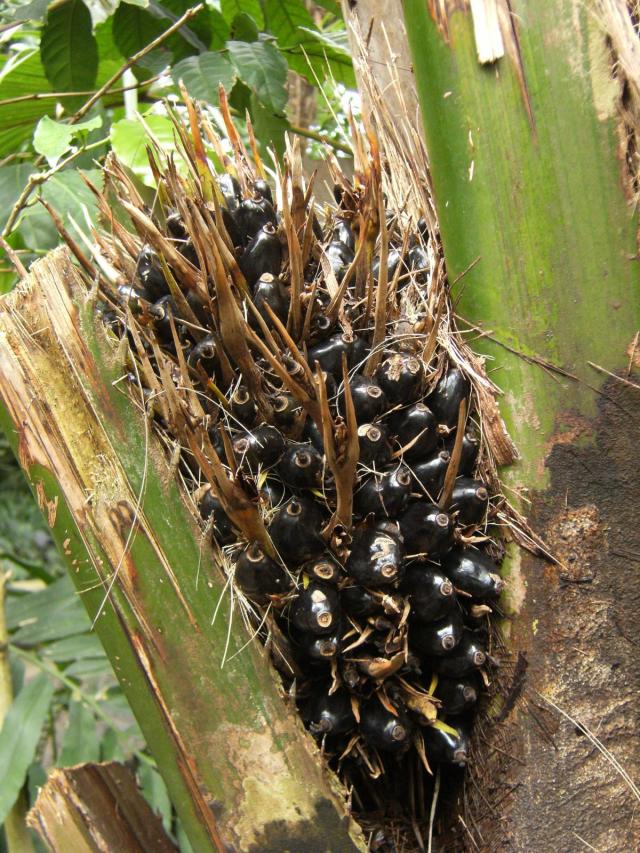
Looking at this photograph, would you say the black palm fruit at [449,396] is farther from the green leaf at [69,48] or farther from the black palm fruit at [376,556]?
the green leaf at [69,48]

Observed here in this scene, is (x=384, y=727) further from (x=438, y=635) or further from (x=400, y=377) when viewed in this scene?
(x=400, y=377)

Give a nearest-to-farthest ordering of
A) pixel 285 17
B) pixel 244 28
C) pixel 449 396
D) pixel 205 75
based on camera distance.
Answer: pixel 449 396 → pixel 205 75 → pixel 244 28 → pixel 285 17

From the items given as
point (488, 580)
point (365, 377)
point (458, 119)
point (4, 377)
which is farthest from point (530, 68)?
point (4, 377)

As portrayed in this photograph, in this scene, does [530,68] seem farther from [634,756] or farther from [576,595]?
[634,756]

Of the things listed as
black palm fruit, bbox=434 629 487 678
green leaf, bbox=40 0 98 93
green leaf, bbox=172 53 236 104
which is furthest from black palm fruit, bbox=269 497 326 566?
green leaf, bbox=40 0 98 93

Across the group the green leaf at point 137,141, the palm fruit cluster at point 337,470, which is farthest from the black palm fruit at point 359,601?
the green leaf at point 137,141

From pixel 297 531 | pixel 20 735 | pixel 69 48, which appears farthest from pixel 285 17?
pixel 20 735

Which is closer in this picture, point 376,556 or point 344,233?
point 376,556
